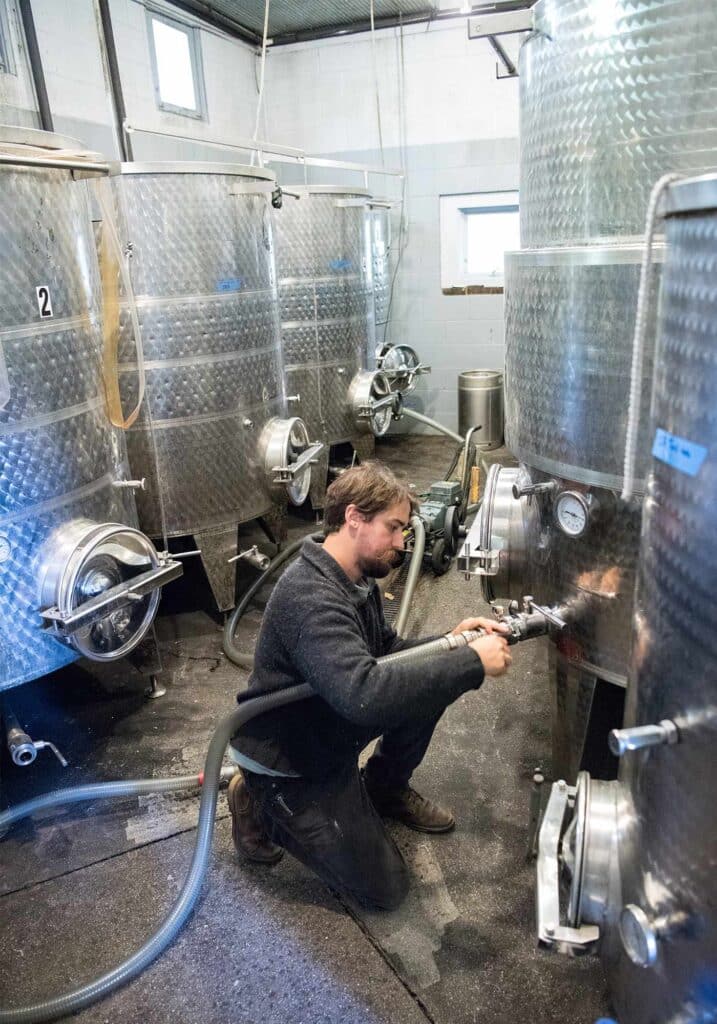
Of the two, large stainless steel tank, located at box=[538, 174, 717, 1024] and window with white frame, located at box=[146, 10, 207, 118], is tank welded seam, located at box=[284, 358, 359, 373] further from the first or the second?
large stainless steel tank, located at box=[538, 174, 717, 1024]

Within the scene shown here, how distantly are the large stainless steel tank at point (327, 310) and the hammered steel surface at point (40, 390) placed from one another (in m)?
1.98

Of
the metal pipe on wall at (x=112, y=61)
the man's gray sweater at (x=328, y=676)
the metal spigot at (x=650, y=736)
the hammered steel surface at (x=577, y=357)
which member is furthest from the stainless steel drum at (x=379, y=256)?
the metal spigot at (x=650, y=736)

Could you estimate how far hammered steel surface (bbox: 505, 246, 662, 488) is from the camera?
1.50m

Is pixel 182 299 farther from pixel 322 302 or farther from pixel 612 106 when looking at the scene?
pixel 612 106

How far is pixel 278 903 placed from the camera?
1812mm

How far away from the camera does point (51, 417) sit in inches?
78.3

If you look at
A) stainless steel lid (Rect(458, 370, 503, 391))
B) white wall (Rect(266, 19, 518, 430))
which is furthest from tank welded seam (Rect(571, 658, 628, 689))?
white wall (Rect(266, 19, 518, 430))

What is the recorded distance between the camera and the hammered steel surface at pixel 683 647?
0.82 meters

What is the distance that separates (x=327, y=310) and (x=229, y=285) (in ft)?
A: 5.06

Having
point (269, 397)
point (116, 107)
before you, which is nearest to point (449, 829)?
point (269, 397)

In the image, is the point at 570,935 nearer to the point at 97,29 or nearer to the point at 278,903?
the point at 278,903

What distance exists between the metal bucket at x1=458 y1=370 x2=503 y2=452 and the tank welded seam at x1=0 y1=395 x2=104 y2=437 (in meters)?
3.91

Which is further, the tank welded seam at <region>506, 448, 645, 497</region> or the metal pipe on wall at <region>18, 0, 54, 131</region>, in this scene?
the metal pipe on wall at <region>18, 0, 54, 131</region>

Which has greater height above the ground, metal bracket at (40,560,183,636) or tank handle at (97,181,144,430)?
tank handle at (97,181,144,430)
